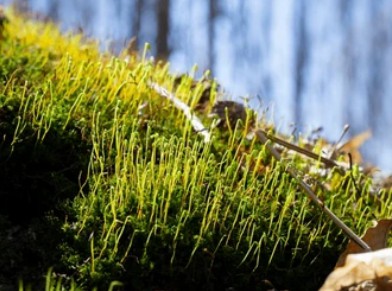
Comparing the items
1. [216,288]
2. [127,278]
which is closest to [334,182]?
Answer: [216,288]

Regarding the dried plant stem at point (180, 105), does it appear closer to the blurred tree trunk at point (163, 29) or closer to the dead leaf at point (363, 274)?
the dead leaf at point (363, 274)

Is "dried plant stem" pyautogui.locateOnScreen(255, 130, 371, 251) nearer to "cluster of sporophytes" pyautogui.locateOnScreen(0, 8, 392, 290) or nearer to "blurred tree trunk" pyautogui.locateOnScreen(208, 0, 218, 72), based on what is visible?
"cluster of sporophytes" pyautogui.locateOnScreen(0, 8, 392, 290)

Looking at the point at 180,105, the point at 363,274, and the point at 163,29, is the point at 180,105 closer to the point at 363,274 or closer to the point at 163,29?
the point at 363,274

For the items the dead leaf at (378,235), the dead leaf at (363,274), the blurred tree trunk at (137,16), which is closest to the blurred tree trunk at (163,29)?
the blurred tree trunk at (137,16)

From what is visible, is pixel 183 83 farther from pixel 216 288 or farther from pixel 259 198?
pixel 216 288

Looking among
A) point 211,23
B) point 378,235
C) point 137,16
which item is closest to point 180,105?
point 378,235

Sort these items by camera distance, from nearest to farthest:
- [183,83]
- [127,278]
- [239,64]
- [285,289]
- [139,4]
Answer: [127,278]
[285,289]
[183,83]
[139,4]
[239,64]
